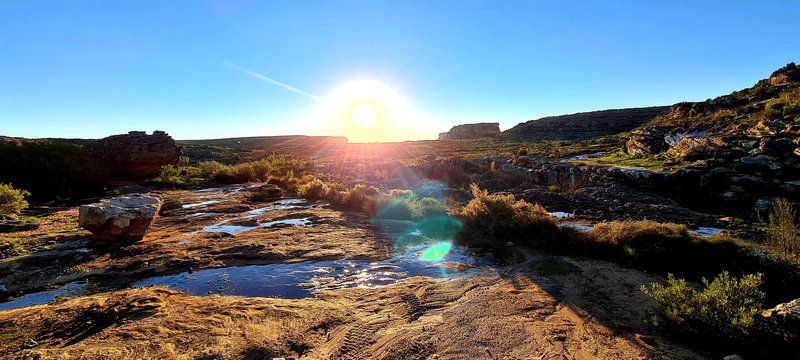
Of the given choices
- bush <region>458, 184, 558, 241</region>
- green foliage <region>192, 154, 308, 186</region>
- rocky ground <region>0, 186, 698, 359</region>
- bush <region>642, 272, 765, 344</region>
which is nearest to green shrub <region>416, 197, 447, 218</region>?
bush <region>458, 184, 558, 241</region>

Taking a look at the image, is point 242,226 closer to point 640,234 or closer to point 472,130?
point 640,234

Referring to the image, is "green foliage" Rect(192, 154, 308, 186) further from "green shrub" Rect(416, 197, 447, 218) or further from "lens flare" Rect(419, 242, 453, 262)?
"lens flare" Rect(419, 242, 453, 262)

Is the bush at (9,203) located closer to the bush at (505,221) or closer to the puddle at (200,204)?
the puddle at (200,204)

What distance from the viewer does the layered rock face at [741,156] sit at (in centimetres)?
1243

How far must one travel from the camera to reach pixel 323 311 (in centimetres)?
579

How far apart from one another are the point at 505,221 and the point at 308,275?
21.5 ft

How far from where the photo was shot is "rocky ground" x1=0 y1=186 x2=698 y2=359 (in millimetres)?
4559

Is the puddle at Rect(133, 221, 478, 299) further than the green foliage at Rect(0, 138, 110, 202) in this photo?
No

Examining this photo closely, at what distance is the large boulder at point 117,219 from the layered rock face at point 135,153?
1511 centimetres

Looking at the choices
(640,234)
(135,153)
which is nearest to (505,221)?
(640,234)

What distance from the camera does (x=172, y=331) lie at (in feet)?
15.9

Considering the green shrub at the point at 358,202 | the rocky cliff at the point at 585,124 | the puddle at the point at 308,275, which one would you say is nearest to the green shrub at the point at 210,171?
the green shrub at the point at 358,202

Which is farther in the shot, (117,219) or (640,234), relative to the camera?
(117,219)

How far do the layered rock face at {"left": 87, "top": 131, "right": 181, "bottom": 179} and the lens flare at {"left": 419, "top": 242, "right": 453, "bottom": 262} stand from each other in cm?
2193
